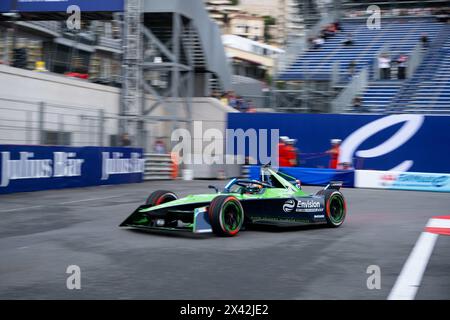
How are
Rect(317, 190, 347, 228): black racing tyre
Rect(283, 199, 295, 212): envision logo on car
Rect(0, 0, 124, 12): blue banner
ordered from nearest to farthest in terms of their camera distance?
1. Rect(283, 199, 295, 212): envision logo on car
2. Rect(317, 190, 347, 228): black racing tyre
3. Rect(0, 0, 124, 12): blue banner

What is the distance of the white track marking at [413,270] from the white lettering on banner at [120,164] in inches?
588

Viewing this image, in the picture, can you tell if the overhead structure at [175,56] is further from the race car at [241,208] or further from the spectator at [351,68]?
the race car at [241,208]

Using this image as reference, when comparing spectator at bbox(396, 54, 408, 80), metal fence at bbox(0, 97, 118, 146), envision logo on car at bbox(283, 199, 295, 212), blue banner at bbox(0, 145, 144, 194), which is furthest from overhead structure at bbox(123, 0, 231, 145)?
envision logo on car at bbox(283, 199, 295, 212)

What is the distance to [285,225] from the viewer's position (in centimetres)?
1203

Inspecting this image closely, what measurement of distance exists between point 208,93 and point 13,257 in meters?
27.5

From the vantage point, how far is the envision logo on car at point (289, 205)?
474 inches

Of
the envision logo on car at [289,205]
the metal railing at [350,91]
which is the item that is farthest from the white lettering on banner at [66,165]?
the metal railing at [350,91]

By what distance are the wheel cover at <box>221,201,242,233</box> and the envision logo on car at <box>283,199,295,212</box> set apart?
3.81 ft

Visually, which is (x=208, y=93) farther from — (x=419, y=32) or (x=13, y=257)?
(x=13, y=257)

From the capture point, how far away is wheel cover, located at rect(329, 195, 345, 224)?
506 inches

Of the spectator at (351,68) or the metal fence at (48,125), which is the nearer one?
the metal fence at (48,125)

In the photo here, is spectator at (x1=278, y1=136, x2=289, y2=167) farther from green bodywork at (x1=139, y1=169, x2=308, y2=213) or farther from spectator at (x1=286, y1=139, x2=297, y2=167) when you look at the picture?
green bodywork at (x1=139, y1=169, x2=308, y2=213)

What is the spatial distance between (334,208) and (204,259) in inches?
190

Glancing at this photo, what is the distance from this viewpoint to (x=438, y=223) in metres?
13.7
